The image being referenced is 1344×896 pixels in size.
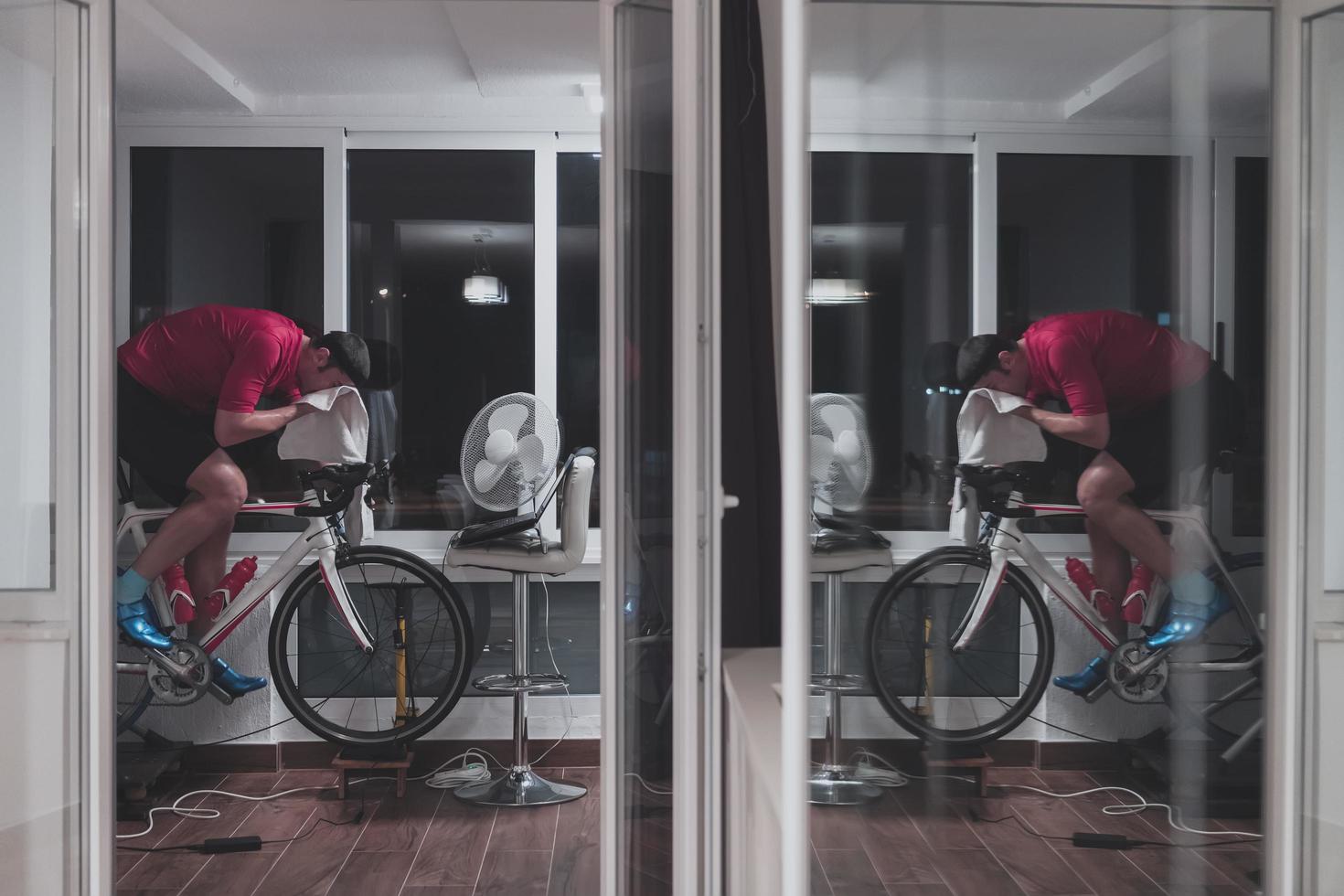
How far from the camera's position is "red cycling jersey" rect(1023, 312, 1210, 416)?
23.3 inches

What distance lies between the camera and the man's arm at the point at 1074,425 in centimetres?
65

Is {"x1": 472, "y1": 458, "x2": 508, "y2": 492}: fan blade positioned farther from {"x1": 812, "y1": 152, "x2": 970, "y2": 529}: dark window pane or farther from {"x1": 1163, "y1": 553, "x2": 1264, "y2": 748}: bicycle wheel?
{"x1": 1163, "y1": 553, "x2": 1264, "y2": 748}: bicycle wheel

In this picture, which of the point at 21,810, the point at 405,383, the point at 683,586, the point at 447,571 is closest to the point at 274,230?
the point at 405,383

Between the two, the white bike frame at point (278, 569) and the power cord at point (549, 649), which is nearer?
the white bike frame at point (278, 569)

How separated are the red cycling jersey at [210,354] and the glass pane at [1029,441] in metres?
2.90

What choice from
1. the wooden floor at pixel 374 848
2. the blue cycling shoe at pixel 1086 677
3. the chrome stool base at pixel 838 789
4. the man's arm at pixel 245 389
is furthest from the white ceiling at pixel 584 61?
the wooden floor at pixel 374 848

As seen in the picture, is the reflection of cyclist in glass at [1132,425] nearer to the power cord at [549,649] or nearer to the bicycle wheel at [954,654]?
the bicycle wheel at [954,654]

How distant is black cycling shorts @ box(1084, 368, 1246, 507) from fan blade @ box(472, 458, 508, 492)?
9.77 feet

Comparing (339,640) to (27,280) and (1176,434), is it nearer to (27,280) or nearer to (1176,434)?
(27,280)

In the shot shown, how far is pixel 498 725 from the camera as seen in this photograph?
3.80 m

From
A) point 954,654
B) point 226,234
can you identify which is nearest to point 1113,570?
point 954,654

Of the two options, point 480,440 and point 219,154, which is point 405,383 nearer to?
point 480,440

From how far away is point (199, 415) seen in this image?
3580 mm

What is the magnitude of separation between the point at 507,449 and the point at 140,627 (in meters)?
1.38
